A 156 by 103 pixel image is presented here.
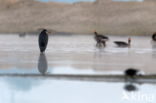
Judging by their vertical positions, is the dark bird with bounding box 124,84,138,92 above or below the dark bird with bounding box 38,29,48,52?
below

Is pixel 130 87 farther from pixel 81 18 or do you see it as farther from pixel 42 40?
pixel 81 18

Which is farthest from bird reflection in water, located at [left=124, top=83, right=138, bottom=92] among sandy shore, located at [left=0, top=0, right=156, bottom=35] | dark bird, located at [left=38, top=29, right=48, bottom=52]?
sandy shore, located at [left=0, top=0, right=156, bottom=35]

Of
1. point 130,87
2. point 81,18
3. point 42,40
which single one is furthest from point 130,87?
point 81,18

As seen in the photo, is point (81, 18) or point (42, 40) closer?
point (42, 40)

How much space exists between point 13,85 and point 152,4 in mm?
55852

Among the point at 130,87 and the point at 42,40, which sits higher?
the point at 42,40

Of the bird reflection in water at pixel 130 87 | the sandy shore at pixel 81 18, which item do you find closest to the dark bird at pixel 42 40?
the bird reflection in water at pixel 130 87

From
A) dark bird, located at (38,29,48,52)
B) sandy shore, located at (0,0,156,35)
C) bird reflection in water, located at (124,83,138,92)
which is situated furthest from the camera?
sandy shore, located at (0,0,156,35)

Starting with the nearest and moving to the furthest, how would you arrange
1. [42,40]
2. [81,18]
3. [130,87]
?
[130,87]
[42,40]
[81,18]

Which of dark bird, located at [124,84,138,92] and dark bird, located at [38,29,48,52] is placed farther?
dark bird, located at [38,29,48,52]

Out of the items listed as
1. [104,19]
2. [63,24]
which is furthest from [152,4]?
[63,24]

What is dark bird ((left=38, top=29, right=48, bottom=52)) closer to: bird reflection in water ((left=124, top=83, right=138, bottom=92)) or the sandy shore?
bird reflection in water ((left=124, top=83, right=138, bottom=92))

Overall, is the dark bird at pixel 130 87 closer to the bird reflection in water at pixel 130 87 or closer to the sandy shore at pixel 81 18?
the bird reflection in water at pixel 130 87

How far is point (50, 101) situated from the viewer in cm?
605
